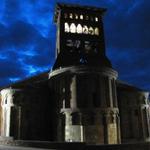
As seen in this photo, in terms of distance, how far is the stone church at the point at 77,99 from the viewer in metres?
39.8

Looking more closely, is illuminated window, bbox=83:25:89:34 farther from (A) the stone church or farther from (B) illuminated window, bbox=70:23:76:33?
(B) illuminated window, bbox=70:23:76:33

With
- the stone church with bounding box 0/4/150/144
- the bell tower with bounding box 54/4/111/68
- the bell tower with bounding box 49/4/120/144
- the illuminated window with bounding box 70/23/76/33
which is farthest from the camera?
the illuminated window with bounding box 70/23/76/33

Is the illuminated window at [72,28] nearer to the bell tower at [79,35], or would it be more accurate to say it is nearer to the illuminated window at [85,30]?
the bell tower at [79,35]

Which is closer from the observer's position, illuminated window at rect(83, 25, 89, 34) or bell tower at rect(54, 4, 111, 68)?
bell tower at rect(54, 4, 111, 68)

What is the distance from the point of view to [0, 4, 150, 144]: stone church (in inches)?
1565

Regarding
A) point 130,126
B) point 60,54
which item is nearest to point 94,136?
point 130,126

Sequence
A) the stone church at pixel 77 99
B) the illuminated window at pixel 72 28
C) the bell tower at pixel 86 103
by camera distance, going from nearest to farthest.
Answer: the bell tower at pixel 86 103 → the stone church at pixel 77 99 → the illuminated window at pixel 72 28

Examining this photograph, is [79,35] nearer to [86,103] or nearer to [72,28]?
[72,28]

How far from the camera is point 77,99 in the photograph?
133ft

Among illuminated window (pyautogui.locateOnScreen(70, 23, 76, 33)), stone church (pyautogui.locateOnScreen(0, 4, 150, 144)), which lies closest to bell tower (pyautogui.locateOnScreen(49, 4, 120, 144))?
stone church (pyautogui.locateOnScreen(0, 4, 150, 144))

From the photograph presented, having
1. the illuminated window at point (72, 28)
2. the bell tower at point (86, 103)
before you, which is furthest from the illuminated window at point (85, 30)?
the bell tower at point (86, 103)

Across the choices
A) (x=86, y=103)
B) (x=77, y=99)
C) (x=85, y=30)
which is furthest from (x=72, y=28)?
(x=86, y=103)

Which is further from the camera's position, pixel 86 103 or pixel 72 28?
pixel 72 28

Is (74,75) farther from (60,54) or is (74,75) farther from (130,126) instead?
(130,126)
